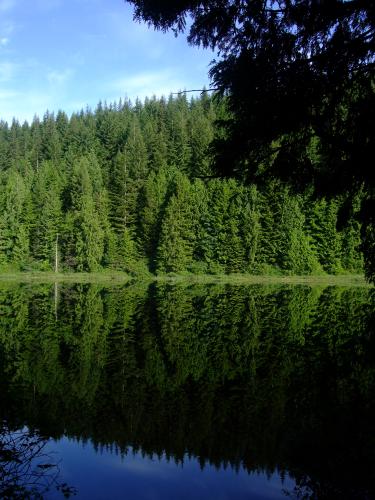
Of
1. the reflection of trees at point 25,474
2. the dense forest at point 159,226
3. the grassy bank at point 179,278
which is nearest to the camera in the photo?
the reflection of trees at point 25,474

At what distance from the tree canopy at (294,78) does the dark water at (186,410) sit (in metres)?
3.92

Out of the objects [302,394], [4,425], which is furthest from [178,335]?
[4,425]

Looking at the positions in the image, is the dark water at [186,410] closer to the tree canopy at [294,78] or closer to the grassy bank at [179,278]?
the tree canopy at [294,78]

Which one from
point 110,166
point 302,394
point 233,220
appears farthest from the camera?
point 110,166

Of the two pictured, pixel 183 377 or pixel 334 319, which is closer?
pixel 183 377

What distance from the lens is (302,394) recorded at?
10773mm

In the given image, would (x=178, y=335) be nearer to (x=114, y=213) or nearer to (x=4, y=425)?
(x=4, y=425)

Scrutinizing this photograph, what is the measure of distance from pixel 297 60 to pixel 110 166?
7347 cm

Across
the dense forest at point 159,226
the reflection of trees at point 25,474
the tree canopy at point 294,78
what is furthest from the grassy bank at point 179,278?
the tree canopy at point 294,78

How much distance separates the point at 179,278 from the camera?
54.1m

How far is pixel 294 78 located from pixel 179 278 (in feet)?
159

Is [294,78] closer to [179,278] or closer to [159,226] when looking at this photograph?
[179,278]

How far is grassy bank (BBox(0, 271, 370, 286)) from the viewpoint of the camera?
2012 inches

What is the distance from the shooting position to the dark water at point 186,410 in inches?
272
